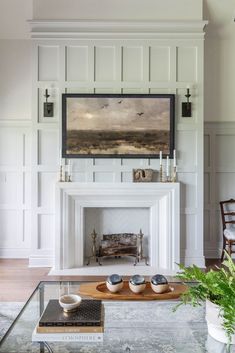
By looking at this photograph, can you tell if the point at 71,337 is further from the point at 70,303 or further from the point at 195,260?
the point at 195,260

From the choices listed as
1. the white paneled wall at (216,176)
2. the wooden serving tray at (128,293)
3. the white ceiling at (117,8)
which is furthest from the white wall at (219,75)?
the wooden serving tray at (128,293)

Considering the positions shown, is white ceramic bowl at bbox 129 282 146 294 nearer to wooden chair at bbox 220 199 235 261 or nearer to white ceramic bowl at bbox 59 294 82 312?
white ceramic bowl at bbox 59 294 82 312

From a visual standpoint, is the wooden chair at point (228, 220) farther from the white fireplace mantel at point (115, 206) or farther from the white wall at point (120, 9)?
the white wall at point (120, 9)

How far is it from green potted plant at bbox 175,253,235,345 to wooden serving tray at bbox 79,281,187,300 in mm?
378

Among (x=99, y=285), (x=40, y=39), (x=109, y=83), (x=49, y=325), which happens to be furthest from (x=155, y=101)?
(x=49, y=325)

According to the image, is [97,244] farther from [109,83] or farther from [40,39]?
[40,39]

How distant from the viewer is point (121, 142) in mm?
4305

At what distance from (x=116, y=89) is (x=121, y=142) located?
0.69 metres

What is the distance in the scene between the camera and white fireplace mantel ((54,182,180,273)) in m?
4.16

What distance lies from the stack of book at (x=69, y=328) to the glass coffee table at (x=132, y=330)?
6 cm

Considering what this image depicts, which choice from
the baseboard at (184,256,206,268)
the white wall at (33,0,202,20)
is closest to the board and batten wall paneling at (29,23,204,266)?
the baseboard at (184,256,206,268)

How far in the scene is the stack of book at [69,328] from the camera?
170 cm

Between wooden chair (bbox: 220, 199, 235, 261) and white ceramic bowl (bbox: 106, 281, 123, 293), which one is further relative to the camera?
wooden chair (bbox: 220, 199, 235, 261)

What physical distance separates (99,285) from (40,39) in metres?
3.26
